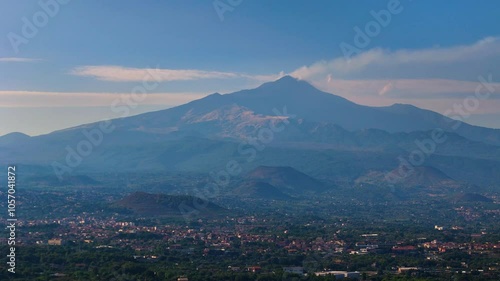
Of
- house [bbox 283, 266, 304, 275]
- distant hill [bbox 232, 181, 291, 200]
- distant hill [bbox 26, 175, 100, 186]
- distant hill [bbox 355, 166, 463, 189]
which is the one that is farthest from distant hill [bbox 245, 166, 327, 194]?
house [bbox 283, 266, 304, 275]

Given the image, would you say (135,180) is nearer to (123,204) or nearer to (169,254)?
(123,204)

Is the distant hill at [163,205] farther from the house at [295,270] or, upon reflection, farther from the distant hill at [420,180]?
the distant hill at [420,180]

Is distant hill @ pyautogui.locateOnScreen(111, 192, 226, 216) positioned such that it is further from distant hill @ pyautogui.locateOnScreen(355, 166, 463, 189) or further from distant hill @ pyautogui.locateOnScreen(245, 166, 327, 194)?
distant hill @ pyautogui.locateOnScreen(355, 166, 463, 189)

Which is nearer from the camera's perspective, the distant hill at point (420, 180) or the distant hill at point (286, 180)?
the distant hill at point (286, 180)

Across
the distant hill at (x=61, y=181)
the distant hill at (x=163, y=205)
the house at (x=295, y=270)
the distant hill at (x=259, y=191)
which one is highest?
the distant hill at (x=61, y=181)

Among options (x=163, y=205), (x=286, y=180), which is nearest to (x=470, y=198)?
(x=286, y=180)

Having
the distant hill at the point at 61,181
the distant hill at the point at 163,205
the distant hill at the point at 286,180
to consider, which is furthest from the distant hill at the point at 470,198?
the distant hill at the point at 61,181
